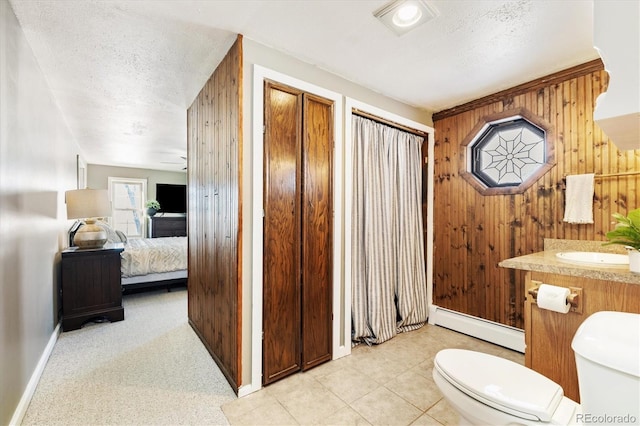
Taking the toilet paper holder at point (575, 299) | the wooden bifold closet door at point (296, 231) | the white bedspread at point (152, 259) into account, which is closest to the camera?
the toilet paper holder at point (575, 299)

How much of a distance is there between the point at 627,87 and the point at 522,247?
7.69 ft

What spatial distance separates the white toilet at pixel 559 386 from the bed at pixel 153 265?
4.01m

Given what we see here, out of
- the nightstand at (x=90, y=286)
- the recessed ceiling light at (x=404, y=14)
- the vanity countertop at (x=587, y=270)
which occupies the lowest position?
the nightstand at (x=90, y=286)

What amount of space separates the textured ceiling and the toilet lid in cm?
194

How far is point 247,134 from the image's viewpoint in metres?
1.88

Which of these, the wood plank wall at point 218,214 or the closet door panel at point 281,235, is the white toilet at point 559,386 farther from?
the wood plank wall at point 218,214

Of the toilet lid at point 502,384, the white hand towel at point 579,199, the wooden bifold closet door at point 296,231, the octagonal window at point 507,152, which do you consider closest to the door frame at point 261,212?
the wooden bifold closet door at point 296,231

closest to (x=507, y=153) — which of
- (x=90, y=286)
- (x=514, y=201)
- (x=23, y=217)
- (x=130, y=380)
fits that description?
(x=514, y=201)

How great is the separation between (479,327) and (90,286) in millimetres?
4120

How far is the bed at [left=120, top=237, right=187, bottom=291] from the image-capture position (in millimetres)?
3891

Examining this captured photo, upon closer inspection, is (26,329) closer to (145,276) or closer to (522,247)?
(145,276)

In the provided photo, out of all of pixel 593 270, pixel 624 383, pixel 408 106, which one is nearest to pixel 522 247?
pixel 593 270

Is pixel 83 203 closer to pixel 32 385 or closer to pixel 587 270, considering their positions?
pixel 32 385

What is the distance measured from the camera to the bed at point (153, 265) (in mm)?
3891
